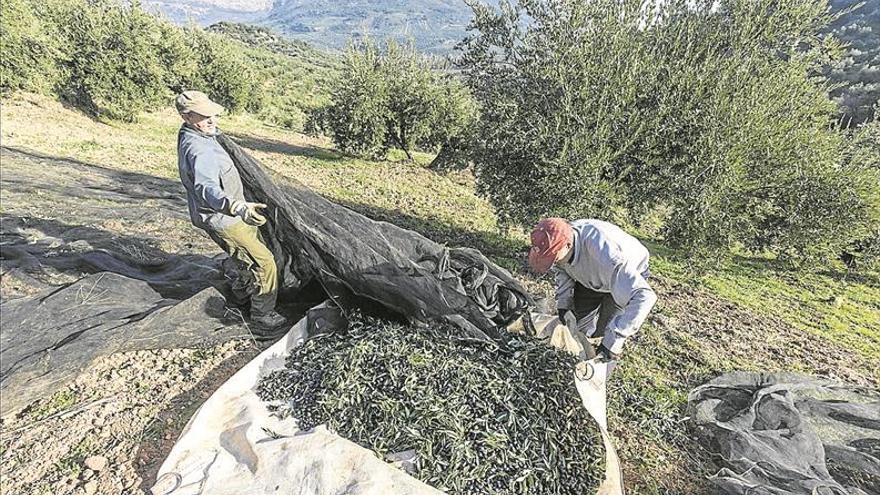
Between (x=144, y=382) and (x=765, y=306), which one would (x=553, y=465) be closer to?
(x=144, y=382)

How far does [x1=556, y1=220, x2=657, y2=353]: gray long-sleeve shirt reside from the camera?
2.54 meters

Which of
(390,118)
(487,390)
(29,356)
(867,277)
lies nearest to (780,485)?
(487,390)

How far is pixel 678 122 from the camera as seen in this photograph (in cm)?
497

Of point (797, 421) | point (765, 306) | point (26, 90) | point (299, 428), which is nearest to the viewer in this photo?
point (299, 428)

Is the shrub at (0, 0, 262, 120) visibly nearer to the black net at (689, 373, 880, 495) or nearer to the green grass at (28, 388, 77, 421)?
the green grass at (28, 388, 77, 421)

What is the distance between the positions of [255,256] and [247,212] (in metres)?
0.43

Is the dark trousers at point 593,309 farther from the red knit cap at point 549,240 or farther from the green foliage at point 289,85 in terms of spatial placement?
the green foliage at point 289,85

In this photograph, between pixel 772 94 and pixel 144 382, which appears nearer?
pixel 144 382

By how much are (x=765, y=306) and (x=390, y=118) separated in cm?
972

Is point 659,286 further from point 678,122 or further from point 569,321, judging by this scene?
point 569,321

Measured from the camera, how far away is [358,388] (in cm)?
256

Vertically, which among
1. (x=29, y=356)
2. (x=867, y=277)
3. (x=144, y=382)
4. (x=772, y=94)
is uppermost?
(x=772, y=94)

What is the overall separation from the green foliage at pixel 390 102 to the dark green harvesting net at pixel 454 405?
32.4 feet

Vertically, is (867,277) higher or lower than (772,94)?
lower
